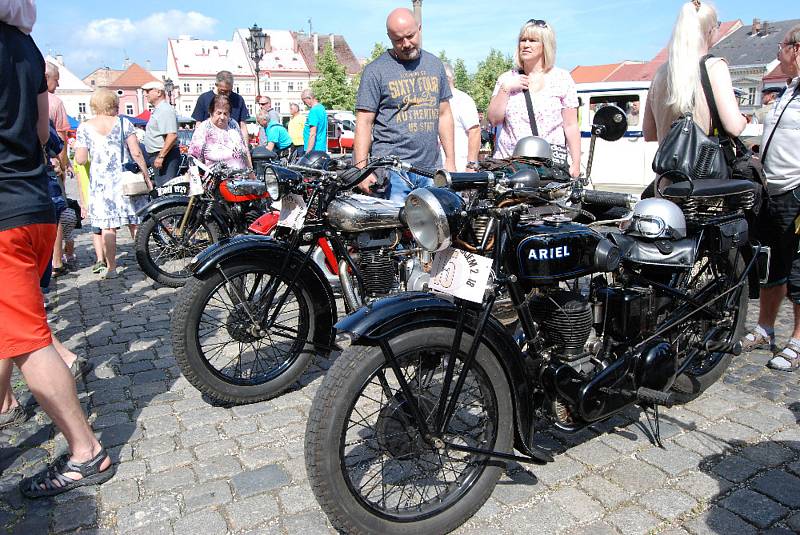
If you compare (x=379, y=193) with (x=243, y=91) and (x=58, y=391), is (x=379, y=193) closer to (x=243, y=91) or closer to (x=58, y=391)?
(x=58, y=391)

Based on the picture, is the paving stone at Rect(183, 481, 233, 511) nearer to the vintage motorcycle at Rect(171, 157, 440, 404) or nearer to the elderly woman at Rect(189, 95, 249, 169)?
the vintage motorcycle at Rect(171, 157, 440, 404)

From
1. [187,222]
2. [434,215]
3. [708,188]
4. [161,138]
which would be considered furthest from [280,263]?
[161,138]

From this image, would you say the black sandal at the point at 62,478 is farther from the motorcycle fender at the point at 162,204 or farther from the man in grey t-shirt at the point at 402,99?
the motorcycle fender at the point at 162,204

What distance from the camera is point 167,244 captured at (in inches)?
256

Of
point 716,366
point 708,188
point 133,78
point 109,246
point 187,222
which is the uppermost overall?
point 133,78

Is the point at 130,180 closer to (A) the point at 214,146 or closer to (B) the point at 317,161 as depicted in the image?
(A) the point at 214,146

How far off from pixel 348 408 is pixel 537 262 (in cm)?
91

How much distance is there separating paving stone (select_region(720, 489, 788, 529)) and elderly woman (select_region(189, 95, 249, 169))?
17.6 ft

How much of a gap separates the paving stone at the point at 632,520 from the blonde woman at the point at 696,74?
248 cm

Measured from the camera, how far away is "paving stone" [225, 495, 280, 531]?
2553 mm

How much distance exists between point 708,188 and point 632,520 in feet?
5.80

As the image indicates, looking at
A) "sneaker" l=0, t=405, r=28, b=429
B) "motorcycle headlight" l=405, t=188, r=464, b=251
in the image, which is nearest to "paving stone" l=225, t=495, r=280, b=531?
"motorcycle headlight" l=405, t=188, r=464, b=251

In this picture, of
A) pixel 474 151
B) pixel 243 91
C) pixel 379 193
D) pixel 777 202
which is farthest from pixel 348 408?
pixel 243 91

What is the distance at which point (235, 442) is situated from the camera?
10.6ft
